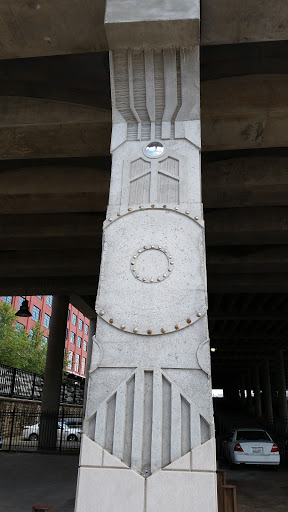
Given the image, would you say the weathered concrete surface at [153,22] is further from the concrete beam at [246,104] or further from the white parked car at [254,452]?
the white parked car at [254,452]

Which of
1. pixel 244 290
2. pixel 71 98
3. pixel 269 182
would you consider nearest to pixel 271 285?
pixel 244 290

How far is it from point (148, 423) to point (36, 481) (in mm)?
8337

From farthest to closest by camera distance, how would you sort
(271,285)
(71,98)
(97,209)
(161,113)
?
(271,285) < (97,209) < (71,98) < (161,113)

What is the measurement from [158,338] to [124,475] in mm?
1351

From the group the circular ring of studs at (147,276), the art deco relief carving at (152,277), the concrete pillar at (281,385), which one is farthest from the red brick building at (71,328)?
the circular ring of studs at (147,276)

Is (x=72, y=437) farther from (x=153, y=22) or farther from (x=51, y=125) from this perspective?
(x=153, y=22)

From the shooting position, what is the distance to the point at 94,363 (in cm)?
434

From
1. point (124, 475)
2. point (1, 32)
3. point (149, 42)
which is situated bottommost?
point (124, 475)

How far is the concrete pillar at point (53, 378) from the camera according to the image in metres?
19.2

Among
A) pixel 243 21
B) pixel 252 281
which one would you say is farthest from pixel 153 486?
pixel 252 281

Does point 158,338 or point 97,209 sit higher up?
point 97,209

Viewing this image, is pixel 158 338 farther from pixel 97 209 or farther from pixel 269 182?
pixel 97 209

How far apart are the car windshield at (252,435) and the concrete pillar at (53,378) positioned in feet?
29.8

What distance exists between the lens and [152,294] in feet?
15.1
